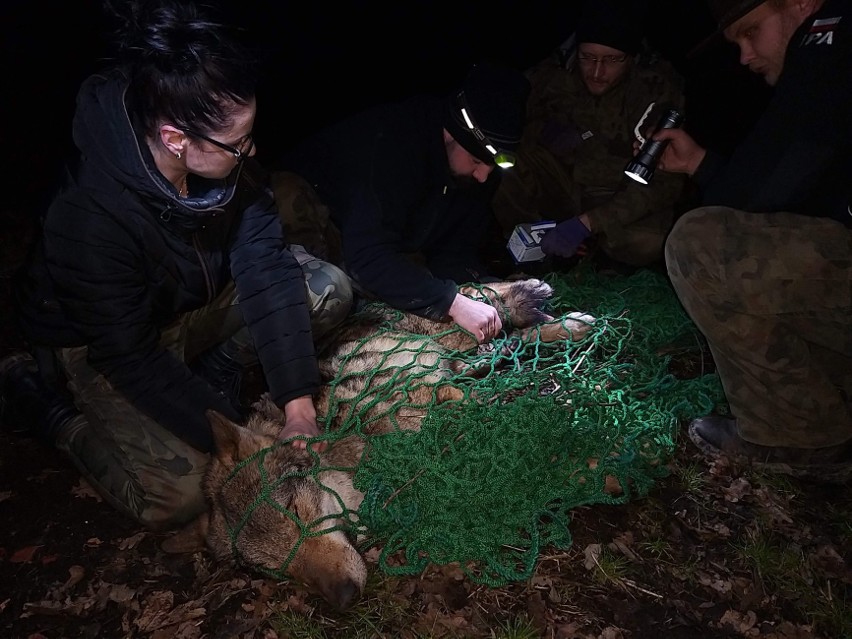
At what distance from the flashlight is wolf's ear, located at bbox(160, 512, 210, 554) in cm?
352

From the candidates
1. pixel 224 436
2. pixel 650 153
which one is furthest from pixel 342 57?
pixel 224 436

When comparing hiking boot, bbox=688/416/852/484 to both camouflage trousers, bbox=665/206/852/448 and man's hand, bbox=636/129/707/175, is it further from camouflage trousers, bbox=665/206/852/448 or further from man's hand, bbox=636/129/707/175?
man's hand, bbox=636/129/707/175

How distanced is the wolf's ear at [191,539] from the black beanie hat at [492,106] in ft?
9.25

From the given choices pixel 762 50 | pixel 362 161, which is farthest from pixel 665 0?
pixel 362 161

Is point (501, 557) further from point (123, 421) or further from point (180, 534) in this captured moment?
point (123, 421)

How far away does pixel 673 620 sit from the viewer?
2531 mm

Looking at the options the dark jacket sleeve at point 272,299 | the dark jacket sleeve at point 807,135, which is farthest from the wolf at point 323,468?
the dark jacket sleeve at point 807,135

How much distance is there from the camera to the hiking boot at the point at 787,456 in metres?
3.07

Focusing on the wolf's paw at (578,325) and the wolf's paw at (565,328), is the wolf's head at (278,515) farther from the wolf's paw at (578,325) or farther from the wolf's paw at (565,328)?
the wolf's paw at (578,325)

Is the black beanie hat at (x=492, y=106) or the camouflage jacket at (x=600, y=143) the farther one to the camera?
the camouflage jacket at (x=600, y=143)

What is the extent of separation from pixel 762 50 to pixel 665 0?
4634 mm

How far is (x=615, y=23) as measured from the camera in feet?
14.5

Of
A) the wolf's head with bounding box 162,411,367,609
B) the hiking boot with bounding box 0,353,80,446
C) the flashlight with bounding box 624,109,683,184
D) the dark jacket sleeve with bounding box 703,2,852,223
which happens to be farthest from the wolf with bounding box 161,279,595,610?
the dark jacket sleeve with bounding box 703,2,852,223

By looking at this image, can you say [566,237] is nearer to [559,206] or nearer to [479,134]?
[559,206]
